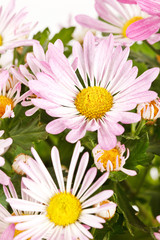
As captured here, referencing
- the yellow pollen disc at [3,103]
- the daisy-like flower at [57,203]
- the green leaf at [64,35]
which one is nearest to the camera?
the daisy-like flower at [57,203]

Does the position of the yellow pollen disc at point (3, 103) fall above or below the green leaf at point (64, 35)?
above

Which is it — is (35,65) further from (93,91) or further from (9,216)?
(9,216)

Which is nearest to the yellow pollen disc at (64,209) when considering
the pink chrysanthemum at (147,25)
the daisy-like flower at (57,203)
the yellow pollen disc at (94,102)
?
the daisy-like flower at (57,203)

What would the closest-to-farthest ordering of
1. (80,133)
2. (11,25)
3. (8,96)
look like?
(80,133) → (8,96) → (11,25)

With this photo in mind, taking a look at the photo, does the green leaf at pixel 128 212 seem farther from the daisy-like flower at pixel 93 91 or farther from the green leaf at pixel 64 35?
the green leaf at pixel 64 35

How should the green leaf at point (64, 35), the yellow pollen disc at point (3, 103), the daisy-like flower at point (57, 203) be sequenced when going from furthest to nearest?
the green leaf at point (64, 35) < the yellow pollen disc at point (3, 103) < the daisy-like flower at point (57, 203)

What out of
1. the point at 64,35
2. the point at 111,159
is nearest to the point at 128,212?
the point at 111,159

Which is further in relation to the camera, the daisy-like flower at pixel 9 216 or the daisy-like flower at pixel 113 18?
the daisy-like flower at pixel 113 18
